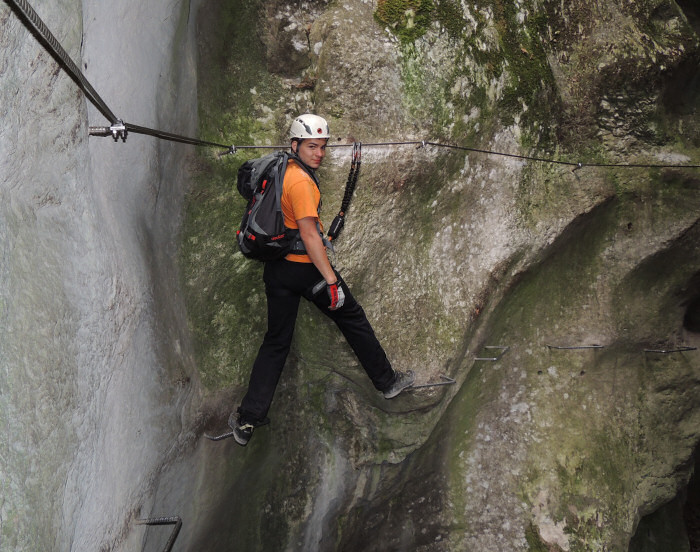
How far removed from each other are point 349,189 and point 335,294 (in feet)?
4.15

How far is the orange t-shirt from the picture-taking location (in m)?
5.41

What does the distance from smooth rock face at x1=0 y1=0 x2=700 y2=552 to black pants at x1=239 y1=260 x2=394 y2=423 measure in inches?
18.7

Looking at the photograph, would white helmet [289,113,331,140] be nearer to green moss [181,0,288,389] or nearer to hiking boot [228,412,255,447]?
green moss [181,0,288,389]

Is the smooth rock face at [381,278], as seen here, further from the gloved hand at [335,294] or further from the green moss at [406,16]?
the gloved hand at [335,294]

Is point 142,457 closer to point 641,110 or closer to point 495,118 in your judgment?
point 495,118

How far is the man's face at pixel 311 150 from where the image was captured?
18.5 ft

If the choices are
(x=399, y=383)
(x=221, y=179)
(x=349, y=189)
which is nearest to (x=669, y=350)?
(x=399, y=383)

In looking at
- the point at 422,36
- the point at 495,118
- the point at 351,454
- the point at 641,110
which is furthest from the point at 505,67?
the point at 351,454

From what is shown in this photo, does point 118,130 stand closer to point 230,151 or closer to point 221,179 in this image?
point 230,151

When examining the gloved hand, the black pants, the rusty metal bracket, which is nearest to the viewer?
the gloved hand

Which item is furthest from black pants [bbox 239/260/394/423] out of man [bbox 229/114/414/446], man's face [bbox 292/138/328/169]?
man's face [bbox 292/138/328/169]

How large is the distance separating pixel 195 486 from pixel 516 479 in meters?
4.19

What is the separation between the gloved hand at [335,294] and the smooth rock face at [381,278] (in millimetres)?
845

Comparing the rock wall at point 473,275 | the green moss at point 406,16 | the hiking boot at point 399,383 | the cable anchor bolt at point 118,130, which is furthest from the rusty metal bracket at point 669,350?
the cable anchor bolt at point 118,130
